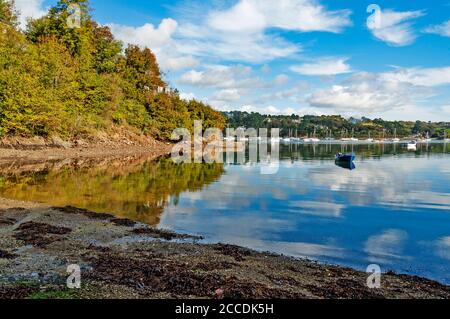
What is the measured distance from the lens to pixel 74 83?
258 ft

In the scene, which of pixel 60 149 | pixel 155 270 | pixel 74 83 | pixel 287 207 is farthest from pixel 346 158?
pixel 155 270

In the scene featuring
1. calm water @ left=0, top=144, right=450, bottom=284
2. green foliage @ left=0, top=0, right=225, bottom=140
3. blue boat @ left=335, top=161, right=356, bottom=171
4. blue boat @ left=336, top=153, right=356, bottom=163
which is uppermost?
green foliage @ left=0, top=0, right=225, bottom=140

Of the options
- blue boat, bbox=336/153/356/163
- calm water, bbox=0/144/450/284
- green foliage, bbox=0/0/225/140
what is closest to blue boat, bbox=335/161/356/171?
blue boat, bbox=336/153/356/163

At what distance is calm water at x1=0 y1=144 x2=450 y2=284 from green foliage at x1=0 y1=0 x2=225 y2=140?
616 inches

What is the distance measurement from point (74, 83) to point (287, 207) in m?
61.2

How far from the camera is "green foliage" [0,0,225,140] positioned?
200ft

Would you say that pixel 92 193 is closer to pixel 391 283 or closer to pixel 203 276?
pixel 203 276

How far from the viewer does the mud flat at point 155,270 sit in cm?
1133

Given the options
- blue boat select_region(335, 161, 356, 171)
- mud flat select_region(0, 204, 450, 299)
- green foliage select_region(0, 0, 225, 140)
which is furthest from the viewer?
blue boat select_region(335, 161, 356, 171)

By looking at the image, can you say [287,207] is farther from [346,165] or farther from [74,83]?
[74,83]

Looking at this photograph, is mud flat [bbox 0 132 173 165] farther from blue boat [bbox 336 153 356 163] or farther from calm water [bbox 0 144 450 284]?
blue boat [bbox 336 153 356 163]

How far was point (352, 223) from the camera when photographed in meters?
25.6

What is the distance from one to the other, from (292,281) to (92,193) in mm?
23999

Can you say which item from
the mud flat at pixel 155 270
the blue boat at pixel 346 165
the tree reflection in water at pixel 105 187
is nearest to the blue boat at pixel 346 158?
the blue boat at pixel 346 165
